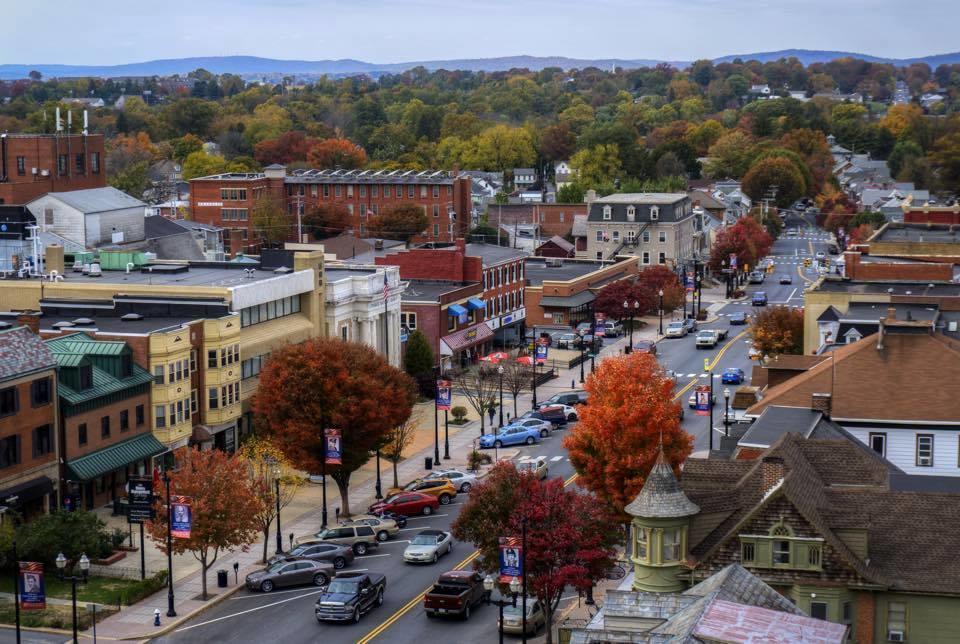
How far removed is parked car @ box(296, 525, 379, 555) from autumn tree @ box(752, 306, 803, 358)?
42582 mm

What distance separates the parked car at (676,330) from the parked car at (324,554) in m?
64.9

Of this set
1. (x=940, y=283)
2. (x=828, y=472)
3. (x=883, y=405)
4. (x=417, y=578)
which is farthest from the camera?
(x=940, y=283)

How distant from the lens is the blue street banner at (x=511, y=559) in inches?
1831

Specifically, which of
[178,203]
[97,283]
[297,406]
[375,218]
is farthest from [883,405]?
[178,203]

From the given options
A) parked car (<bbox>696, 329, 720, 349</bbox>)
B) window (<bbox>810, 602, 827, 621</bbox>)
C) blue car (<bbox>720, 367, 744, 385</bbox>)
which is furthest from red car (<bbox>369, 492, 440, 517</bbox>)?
parked car (<bbox>696, 329, 720, 349</bbox>)

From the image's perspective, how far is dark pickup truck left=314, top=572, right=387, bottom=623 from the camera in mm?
51625

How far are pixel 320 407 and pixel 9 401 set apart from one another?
44.1 ft

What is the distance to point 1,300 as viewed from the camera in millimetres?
83625

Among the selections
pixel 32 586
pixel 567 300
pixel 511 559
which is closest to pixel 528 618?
pixel 511 559

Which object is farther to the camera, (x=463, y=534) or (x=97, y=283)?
(x=97, y=283)

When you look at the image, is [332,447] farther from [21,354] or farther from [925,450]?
[925,450]

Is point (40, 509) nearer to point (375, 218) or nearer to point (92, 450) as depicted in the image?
point (92, 450)

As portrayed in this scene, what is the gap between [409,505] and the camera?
66.9 meters

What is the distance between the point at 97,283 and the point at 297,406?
21.8m
